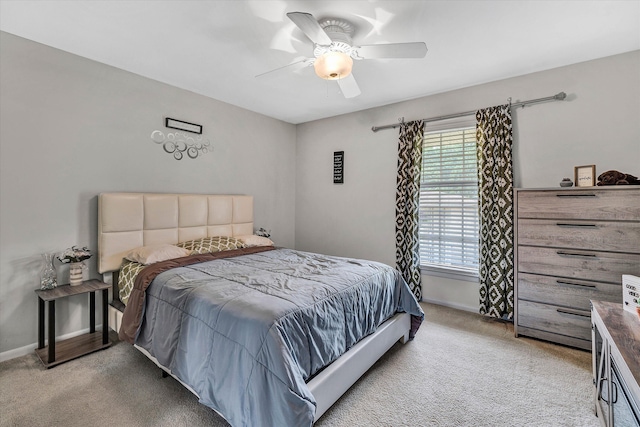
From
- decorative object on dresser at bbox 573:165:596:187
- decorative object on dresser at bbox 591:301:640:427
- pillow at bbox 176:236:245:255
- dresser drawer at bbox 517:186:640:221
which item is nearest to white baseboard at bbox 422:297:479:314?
dresser drawer at bbox 517:186:640:221

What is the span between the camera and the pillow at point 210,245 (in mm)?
3131

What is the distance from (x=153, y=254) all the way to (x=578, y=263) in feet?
12.3

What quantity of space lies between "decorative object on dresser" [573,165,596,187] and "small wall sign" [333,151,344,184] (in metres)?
2.72

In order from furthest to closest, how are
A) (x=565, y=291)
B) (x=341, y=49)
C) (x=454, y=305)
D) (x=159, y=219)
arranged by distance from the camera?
(x=454, y=305) → (x=159, y=219) → (x=565, y=291) → (x=341, y=49)

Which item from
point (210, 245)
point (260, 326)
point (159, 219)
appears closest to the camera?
point (260, 326)

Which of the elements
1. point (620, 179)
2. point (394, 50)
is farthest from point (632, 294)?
→ point (394, 50)

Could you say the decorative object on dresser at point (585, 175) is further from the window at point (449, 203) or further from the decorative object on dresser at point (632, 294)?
the decorative object on dresser at point (632, 294)

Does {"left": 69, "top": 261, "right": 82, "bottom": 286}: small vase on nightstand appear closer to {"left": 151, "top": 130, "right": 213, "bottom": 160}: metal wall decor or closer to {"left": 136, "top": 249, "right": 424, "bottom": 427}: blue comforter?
{"left": 136, "top": 249, "right": 424, "bottom": 427}: blue comforter

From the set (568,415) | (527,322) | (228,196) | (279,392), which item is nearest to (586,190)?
(527,322)

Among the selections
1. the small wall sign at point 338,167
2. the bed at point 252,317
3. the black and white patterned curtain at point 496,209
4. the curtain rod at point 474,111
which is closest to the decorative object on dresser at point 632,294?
the black and white patterned curtain at point 496,209

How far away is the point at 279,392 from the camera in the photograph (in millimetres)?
1354

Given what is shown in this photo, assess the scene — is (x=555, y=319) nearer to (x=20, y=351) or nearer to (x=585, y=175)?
(x=585, y=175)

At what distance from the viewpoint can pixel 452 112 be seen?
3502mm

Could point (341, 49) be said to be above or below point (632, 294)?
above
